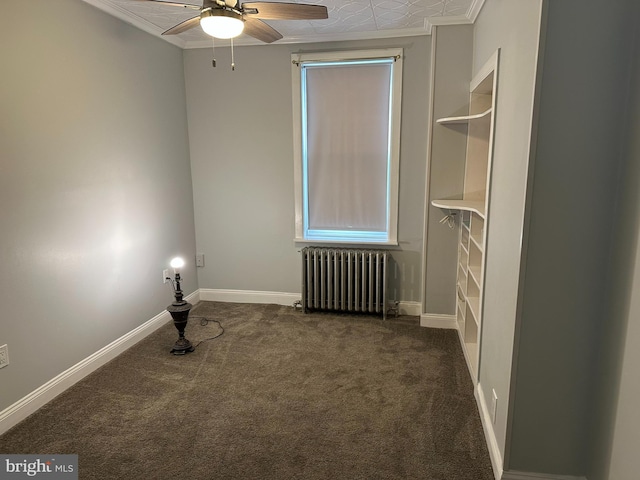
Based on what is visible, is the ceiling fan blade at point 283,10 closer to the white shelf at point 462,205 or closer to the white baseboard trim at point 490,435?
the white shelf at point 462,205

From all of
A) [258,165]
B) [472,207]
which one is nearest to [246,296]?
[258,165]

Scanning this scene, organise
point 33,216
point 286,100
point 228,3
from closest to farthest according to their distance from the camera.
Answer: point 228,3 < point 33,216 < point 286,100

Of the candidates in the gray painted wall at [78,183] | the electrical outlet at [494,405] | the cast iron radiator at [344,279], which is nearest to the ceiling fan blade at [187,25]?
the gray painted wall at [78,183]

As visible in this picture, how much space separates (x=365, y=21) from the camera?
129 inches

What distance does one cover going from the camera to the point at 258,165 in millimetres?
4008

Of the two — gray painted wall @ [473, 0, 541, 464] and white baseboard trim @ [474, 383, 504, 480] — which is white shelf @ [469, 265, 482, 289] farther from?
white baseboard trim @ [474, 383, 504, 480]

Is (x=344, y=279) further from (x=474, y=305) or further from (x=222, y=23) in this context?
(x=222, y=23)

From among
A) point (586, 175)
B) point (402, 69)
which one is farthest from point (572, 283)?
point (402, 69)

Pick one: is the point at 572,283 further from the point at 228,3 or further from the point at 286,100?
the point at 286,100

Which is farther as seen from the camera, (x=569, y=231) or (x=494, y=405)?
(x=494, y=405)

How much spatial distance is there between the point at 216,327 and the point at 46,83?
2206 millimetres

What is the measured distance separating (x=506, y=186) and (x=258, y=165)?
255 cm

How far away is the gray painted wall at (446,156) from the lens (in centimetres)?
330

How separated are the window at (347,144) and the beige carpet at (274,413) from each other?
3.51 feet
